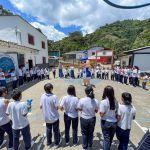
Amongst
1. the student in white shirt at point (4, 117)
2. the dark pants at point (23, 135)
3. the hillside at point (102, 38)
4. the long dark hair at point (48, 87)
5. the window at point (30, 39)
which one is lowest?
the dark pants at point (23, 135)

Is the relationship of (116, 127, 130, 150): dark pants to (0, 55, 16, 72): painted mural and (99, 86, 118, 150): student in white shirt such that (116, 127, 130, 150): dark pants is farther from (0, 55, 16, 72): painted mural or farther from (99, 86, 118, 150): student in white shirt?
(0, 55, 16, 72): painted mural

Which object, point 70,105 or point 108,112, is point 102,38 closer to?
point 70,105

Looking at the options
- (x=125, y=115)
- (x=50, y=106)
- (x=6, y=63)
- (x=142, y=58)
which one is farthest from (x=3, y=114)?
(x=142, y=58)

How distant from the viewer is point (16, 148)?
434 cm

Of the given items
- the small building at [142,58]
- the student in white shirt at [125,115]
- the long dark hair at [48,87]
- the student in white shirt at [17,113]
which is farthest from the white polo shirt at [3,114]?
the small building at [142,58]

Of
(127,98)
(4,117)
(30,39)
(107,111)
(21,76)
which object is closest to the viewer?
(127,98)

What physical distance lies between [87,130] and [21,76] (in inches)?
456

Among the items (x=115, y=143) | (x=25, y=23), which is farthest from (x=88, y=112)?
(x=25, y=23)

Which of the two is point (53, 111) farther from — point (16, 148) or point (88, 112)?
point (16, 148)

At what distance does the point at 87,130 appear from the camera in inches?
172

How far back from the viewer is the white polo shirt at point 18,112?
4.04 m

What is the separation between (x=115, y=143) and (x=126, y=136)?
1.02 m

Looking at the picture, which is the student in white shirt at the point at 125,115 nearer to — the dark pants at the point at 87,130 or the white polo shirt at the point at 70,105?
the dark pants at the point at 87,130

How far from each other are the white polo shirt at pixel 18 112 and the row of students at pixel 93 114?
1.87ft
